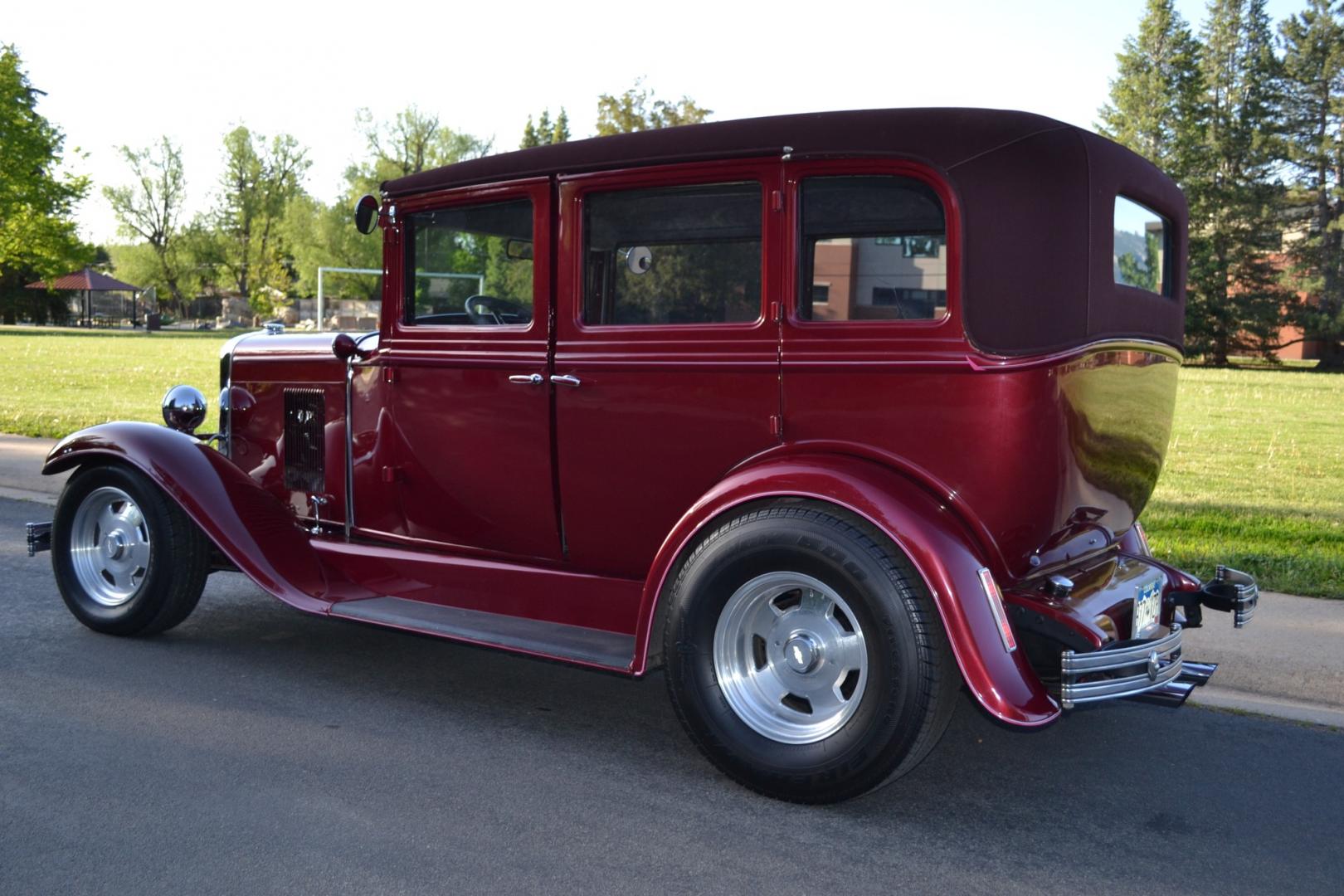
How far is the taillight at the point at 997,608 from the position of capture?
3275 millimetres

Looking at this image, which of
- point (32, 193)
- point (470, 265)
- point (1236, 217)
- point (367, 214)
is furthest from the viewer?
point (1236, 217)

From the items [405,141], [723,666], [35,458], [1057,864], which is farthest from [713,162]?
[405,141]

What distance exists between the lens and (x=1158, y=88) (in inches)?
1809

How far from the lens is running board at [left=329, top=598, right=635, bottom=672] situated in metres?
3.91

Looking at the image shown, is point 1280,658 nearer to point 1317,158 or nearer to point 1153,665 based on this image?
point 1153,665

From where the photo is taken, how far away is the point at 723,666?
3.67 m

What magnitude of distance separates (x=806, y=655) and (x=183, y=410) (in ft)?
11.0

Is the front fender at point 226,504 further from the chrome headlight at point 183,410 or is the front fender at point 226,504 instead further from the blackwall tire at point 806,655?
the blackwall tire at point 806,655

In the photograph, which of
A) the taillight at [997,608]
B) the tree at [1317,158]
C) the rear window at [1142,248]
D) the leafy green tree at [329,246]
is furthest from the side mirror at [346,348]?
the leafy green tree at [329,246]

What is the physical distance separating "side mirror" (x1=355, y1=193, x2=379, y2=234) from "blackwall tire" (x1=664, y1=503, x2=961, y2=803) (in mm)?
2171

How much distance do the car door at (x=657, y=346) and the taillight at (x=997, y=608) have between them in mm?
840

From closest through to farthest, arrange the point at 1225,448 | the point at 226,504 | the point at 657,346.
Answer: the point at 657,346 < the point at 226,504 < the point at 1225,448

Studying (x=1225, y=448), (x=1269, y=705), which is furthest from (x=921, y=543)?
(x=1225, y=448)

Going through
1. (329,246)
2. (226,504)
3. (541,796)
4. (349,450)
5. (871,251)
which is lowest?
(541,796)
